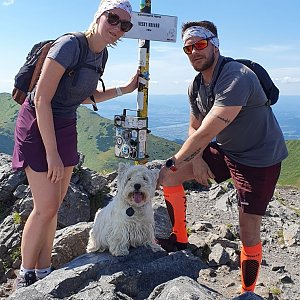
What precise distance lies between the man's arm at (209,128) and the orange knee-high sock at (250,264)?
1626 millimetres

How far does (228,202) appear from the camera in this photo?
12086 mm

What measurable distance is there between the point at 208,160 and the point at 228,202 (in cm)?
604

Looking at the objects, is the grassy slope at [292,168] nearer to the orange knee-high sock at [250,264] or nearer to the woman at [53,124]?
the orange knee-high sock at [250,264]

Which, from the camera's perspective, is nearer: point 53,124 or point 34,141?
point 53,124

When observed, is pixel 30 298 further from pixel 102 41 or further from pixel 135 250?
pixel 102 41

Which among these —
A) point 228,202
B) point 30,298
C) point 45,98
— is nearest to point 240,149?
point 45,98

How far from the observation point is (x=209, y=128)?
514 cm

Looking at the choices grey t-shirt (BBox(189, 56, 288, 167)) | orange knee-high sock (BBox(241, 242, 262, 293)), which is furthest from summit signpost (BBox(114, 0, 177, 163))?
orange knee-high sock (BBox(241, 242, 262, 293))

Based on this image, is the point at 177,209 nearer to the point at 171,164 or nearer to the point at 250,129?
the point at 171,164

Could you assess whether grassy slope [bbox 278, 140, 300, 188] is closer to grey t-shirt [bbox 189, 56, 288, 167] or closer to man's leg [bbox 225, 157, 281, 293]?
man's leg [bbox 225, 157, 281, 293]

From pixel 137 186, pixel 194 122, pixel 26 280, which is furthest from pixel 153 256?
pixel 194 122

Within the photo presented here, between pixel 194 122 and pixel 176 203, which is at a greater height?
pixel 194 122

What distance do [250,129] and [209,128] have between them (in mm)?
720

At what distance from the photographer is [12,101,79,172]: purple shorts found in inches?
205
